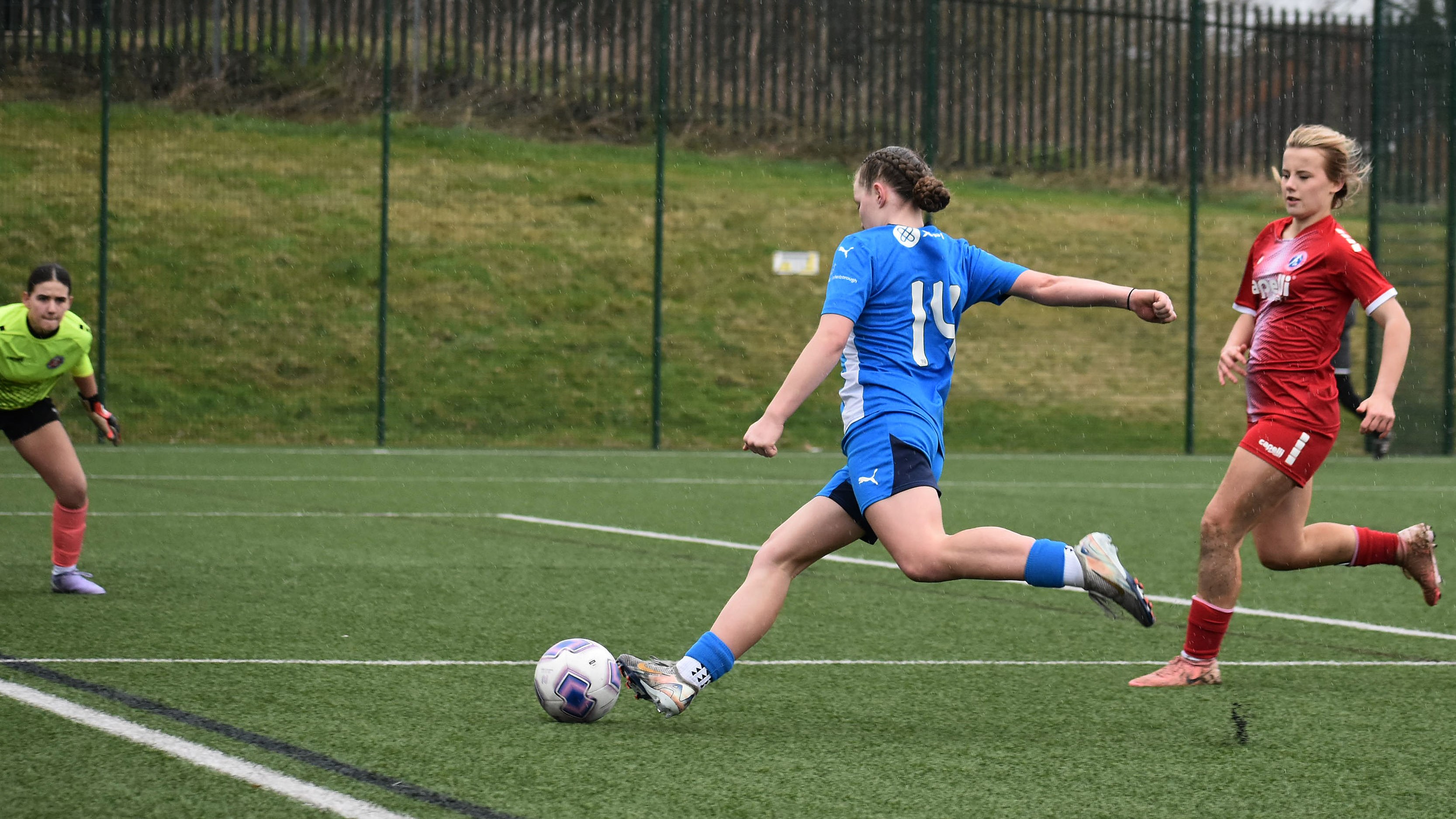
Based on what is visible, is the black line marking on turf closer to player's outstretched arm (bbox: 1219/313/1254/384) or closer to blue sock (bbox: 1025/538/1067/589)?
blue sock (bbox: 1025/538/1067/589)

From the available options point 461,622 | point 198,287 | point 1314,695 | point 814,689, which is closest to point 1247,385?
point 1314,695

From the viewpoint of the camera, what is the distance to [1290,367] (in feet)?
16.6

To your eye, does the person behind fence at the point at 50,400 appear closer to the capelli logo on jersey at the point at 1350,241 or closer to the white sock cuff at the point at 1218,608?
the white sock cuff at the point at 1218,608

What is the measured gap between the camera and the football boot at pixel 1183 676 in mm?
5066

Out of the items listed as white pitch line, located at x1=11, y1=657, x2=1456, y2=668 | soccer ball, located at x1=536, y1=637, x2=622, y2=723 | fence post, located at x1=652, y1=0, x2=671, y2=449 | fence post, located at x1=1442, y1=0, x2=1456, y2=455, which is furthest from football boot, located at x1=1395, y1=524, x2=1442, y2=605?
fence post, located at x1=1442, y1=0, x2=1456, y2=455

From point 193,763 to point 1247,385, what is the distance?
349cm

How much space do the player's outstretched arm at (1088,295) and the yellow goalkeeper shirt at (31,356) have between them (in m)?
4.08

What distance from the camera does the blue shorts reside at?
167 inches

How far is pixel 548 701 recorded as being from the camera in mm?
4387

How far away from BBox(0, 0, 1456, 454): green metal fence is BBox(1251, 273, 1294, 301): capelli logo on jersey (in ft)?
37.8

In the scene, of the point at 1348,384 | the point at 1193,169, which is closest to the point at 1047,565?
the point at 1348,384

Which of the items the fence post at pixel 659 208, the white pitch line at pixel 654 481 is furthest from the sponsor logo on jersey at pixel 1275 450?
the fence post at pixel 659 208

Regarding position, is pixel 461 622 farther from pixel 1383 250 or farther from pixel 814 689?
pixel 1383 250

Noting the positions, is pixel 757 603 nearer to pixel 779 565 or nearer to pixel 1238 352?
pixel 779 565
